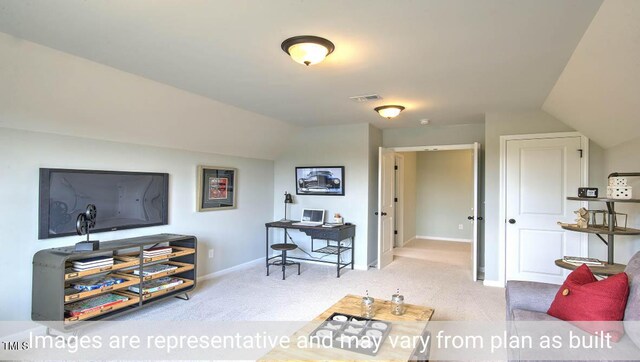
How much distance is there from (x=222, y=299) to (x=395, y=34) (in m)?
3.23

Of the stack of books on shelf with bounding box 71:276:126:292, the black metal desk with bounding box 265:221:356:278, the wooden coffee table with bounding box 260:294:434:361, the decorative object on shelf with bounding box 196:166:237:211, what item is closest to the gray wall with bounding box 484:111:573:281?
the black metal desk with bounding box 265:221:356:278

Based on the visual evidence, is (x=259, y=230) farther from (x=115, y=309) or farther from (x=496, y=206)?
(x=496, y=206)

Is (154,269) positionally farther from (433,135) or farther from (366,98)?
(433,135)

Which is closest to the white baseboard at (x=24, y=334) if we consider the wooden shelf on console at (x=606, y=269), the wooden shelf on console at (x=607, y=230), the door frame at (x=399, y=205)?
the wooden shelf on console at (x=606, y=269)

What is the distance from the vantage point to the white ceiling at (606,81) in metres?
1.84

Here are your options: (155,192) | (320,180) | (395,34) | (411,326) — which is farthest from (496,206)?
(155,192)

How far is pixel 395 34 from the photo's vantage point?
88.1 inches

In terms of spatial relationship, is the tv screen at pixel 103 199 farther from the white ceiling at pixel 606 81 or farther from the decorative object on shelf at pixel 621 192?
the decorative object on shelf at pixel 621 192

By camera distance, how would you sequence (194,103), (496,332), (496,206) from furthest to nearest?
(496,206), (194,103), (496,332)

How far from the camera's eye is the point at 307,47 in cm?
233

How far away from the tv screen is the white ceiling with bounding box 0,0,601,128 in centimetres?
117

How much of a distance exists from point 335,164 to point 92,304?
3.65 meters

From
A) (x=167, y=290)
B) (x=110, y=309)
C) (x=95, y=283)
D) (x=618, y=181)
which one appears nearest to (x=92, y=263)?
(x=95, y=283)

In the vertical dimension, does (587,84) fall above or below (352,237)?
above
